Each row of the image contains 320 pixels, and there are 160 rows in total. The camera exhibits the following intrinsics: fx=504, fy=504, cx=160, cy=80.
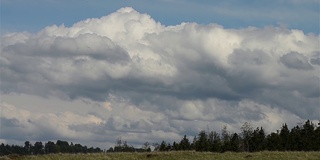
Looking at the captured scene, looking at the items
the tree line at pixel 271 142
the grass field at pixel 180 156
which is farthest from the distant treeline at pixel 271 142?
the grass field at pixel 180 156

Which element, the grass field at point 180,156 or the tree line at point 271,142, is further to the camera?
the tree line at point 271,142

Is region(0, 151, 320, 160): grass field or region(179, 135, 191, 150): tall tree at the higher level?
region(179, 135, 191, 150): tall tree

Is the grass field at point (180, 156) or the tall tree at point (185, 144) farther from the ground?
the tall tree at point (185, 144)

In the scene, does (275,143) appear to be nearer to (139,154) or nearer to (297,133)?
(297,133)

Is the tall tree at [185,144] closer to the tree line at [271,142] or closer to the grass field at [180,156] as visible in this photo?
the tree line at [271,142]

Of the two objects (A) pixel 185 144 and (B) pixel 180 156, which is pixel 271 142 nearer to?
(A) pixel 185 144

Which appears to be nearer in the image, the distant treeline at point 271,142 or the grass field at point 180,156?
the grass field at point 180,156

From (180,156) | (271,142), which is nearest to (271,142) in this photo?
(271,142)

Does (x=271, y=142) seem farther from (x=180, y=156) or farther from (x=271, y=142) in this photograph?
(x=180, y=156)

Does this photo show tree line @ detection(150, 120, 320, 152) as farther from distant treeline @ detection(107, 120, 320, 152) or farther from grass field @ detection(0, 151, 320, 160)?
grass field @ detection(0, 151, 320, 160)

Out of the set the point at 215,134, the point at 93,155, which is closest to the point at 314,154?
the point at 93,155

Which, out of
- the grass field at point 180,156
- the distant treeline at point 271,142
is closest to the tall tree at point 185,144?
the distant treeline at point 271,142

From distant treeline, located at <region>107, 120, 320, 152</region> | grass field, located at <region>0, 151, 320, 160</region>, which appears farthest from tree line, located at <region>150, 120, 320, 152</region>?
grass field, located at <region>0, 151, 320, 160</region>

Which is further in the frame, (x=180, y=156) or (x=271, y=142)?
(x=271, y=142)
